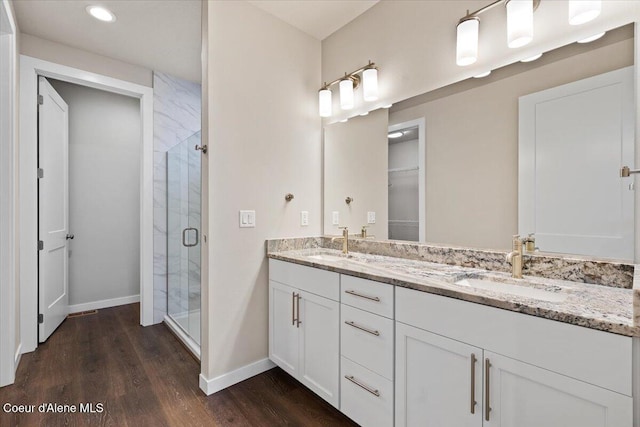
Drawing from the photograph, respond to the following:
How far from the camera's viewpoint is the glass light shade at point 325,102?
243cm

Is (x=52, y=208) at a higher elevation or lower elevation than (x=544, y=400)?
higher

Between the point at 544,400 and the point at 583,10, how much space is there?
1.48 meters

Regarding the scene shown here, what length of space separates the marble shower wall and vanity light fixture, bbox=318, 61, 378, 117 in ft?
5.87

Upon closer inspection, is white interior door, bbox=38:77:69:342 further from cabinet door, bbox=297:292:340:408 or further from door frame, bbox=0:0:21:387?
cabinet door, bbox=297:292:340:408

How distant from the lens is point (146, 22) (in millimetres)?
2432

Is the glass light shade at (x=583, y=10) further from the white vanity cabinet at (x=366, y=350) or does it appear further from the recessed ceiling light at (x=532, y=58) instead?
the white vanity cabinet at (x=366, y=350)

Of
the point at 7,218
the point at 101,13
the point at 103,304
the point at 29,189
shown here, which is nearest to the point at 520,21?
the point at 101,13

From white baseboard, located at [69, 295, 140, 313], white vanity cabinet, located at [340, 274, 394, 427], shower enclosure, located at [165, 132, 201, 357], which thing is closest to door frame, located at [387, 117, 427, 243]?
white vanity cabinet, located at [340, 274, 394, 427]

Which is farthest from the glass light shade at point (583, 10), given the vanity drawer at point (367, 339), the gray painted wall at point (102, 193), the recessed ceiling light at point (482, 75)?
the gray painted wall at point (102, 193)

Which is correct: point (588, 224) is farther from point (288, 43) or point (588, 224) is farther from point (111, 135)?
point (111, 135)

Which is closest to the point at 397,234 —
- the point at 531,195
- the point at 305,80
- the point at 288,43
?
the point at 531,195

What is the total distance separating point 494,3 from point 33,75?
3.42 meters

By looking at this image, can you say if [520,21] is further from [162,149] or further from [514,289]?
[162,149]

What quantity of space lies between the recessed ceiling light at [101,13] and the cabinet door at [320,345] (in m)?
2.54
